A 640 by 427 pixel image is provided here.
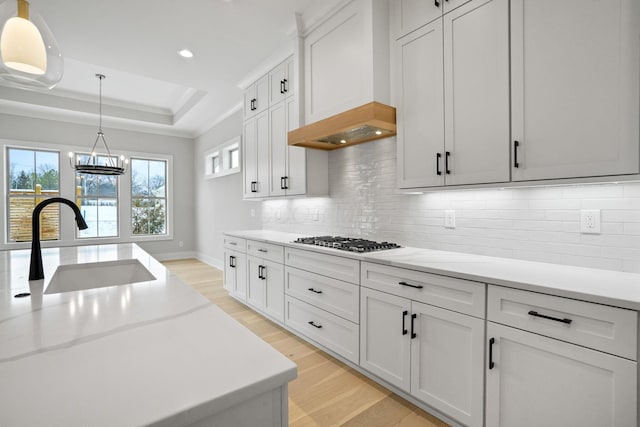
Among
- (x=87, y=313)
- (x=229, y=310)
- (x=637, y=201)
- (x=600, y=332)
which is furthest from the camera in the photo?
(x=229, y=310)

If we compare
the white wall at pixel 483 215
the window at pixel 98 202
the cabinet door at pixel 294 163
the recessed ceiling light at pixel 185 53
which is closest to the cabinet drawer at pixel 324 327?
the white wall at pixel 483 215

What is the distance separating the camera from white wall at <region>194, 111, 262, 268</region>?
17.0 feet

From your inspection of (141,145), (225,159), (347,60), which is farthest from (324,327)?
(141,145)

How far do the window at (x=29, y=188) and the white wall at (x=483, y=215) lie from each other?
528 centimetres

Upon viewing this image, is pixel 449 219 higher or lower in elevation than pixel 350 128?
lower

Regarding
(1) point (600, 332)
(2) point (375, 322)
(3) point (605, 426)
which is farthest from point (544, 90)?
(2) point (375, 322)

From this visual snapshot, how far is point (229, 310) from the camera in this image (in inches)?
145

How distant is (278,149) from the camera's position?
3.49m

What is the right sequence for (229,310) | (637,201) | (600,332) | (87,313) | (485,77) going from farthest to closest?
(229,310) → (485,77) → (637,201) → (600,332) → (87,313)

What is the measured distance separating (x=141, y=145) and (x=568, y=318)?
7374 mm

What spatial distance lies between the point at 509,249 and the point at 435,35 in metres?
1.47

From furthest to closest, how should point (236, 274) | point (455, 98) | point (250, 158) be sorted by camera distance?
1. point (250, 158)
2. point (236, 274)
3. point (455, 98)

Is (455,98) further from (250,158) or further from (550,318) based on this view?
(250,158)

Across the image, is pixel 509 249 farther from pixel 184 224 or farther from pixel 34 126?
pixel 34 126
